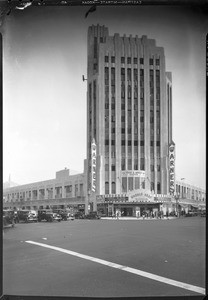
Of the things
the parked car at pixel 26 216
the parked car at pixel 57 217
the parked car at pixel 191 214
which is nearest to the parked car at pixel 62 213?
the parked car at pixel 57 217

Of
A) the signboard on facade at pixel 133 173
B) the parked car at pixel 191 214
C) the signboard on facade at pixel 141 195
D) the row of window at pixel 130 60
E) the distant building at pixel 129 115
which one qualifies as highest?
the row of window at pixel 130 60

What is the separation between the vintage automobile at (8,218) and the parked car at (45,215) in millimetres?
198

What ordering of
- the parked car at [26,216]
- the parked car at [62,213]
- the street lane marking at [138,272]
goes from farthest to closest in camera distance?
the parked car at [62,213] → the parked car at [26,216] → the street lane marking at [138,272]

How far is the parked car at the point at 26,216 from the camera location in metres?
2.33

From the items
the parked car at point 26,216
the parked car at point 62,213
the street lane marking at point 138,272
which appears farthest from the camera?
the parked car at point 62,213

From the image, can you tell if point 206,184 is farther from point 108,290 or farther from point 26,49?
point 26,49

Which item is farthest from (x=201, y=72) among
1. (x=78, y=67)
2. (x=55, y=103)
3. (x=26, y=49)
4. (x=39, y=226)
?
(x=39, y=226)

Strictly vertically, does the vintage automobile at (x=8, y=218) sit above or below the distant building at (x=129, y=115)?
below

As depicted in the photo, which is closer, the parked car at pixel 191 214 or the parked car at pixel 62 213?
the parked car at pixel 191 214

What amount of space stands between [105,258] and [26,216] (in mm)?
655

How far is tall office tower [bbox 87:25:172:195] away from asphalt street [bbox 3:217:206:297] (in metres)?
0.32

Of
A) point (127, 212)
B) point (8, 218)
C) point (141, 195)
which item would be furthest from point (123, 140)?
point (8, 218)

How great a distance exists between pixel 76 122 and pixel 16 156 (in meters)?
0.51

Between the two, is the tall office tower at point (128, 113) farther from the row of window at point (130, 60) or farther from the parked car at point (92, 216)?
the parked car at point (92, 216)
